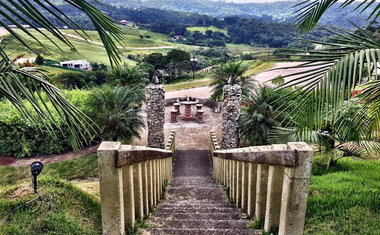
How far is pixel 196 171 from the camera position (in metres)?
9.22

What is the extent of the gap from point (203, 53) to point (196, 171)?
46.1 meters

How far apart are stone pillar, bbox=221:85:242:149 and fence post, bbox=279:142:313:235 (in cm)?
754

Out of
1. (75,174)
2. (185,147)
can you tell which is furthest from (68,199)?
(185,147)

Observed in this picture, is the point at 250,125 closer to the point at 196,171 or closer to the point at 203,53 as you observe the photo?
the point at 196,171

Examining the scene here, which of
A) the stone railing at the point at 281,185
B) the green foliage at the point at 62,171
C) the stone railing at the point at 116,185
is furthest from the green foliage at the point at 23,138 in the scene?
the stone railing at the point at 281,185

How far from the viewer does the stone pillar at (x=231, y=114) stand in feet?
31.4

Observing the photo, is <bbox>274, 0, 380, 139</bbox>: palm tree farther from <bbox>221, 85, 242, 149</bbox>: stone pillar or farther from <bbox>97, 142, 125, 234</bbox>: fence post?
<bbox>221, 85, 242, 149</bbox>: stone pillar

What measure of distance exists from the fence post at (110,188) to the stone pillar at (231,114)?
301 inches

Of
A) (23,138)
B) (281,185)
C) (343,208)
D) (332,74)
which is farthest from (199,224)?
(23,138)

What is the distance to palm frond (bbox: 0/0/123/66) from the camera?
4.13 ft

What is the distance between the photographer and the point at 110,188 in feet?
7.55

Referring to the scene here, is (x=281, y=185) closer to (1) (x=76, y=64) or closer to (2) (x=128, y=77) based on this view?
(2) (x=128, y=77)

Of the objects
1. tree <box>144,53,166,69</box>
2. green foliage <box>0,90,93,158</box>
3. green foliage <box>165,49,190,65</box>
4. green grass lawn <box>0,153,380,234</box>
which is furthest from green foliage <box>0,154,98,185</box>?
tree <box>144,53,166,69</box>

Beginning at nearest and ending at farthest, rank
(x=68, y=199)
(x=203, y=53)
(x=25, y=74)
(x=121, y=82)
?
(x=25, y=74), (x=68, y=199), (x=121, y=82), (x=203, y=53)
